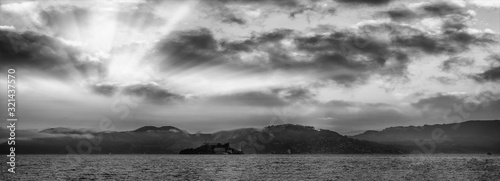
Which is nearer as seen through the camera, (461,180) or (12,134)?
(12,134)

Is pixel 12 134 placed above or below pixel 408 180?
above

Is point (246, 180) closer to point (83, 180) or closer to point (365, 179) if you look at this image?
point (365, 179)

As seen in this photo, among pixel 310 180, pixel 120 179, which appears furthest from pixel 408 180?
pixel 120 179

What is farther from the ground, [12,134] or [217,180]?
[12,134]

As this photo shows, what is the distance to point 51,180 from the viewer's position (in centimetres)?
11719

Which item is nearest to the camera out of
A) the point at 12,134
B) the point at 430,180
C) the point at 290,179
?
the point at 12,134

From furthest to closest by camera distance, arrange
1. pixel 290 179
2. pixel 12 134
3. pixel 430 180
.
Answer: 1. pixel 290 179
2. pixel 430 180
3. pixel 12 134

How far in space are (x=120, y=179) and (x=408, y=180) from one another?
72.0 metres

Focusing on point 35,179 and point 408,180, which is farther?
point 35,179

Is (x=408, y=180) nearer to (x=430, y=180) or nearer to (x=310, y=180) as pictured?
(x=430, y=180)

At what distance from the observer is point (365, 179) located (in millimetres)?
115750

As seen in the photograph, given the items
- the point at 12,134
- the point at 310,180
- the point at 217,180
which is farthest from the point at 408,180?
the point at 12,134

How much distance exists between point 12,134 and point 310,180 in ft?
228

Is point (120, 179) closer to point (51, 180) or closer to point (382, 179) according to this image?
point (51, 180)
